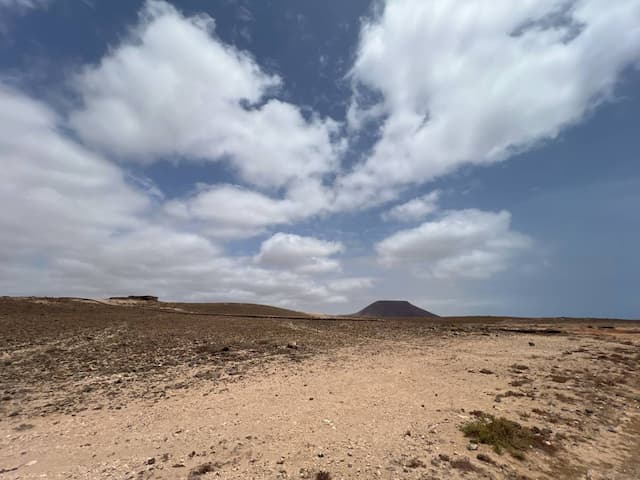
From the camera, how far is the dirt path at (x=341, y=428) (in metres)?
7.96

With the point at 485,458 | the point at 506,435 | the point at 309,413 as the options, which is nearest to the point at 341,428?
the point at 309,413

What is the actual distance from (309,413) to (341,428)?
5.07 ft

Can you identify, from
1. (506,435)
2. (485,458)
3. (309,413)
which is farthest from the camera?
(309,413)

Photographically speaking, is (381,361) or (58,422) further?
(381,361)

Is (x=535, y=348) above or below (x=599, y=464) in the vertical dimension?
above

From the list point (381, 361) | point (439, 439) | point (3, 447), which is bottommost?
point (3, 447)

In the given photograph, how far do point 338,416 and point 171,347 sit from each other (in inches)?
579

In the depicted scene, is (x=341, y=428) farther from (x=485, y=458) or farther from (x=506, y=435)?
(x=506, y=435)

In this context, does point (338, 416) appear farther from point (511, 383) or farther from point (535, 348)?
point (535, 348)

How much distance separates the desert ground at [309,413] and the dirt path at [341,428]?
0.05 m

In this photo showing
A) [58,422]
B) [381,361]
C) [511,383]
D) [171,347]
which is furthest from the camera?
[171,347]

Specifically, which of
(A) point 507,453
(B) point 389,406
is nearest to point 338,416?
(B) point 389,406

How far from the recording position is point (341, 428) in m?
9.96

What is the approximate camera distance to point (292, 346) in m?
23.1
